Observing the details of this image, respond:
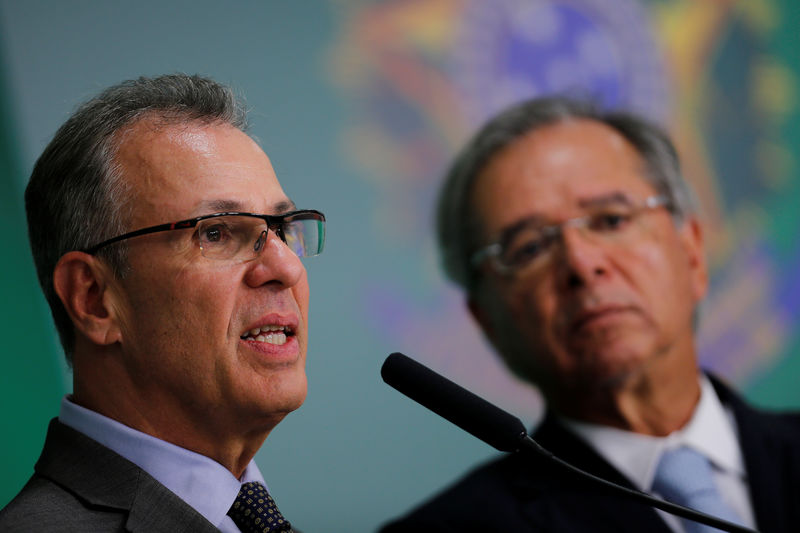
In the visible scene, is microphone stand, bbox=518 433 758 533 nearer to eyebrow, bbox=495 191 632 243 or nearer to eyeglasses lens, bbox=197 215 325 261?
eyeglasses lens, bbox=197 215 325 261

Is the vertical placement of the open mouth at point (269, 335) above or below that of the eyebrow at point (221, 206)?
below

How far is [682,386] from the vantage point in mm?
2266

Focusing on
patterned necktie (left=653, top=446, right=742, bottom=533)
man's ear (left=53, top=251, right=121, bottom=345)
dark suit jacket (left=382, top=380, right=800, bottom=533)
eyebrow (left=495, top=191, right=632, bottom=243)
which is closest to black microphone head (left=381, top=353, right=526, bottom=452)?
man's ear (left=53, top=251, right=121, bottom=345)

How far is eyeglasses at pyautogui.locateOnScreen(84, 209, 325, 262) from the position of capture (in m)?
1.36

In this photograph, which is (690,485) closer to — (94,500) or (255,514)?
(255,514)

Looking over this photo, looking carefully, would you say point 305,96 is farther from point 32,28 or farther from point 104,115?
point 104,115

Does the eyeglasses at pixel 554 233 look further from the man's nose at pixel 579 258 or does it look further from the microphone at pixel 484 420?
the microphone at pixel 484 420

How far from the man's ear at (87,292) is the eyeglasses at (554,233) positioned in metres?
1.16

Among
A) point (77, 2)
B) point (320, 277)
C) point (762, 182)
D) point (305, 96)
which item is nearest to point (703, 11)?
point (762, 182)

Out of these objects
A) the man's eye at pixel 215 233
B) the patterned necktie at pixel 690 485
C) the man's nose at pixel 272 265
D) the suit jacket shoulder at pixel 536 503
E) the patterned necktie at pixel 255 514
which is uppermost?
the man's eye at pixel 215 233

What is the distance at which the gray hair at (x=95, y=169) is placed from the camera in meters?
1.39

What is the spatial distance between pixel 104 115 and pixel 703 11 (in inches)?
117

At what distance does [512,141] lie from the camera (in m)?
2.44

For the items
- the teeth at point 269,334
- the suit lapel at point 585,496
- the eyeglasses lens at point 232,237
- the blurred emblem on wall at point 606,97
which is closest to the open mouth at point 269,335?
the teeth at point 269,334
